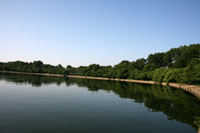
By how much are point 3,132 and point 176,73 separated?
7895cm

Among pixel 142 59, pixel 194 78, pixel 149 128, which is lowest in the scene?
pixel 149 128

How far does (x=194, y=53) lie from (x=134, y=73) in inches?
1686

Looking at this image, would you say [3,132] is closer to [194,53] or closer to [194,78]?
[194,78]

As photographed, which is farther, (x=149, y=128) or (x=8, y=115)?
(x=8, y=115)

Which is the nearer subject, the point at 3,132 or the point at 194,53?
the point at 3,132

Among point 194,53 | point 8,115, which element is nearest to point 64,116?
point 8,115

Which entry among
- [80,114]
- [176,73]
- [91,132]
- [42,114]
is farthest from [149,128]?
[176,73]

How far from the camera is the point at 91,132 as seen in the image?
675 inches

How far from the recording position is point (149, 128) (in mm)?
19406

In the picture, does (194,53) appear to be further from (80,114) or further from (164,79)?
(80,114)

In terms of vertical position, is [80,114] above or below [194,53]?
below

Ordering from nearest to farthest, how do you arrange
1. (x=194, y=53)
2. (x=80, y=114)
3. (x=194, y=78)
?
1. (x=80, y=114)
2. (x=194, y=78)
3. (x=194, y=53)

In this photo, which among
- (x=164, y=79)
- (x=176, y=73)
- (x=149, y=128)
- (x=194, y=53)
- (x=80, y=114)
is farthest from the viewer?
(x=194, y=53)

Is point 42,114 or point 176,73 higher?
point 176,73
